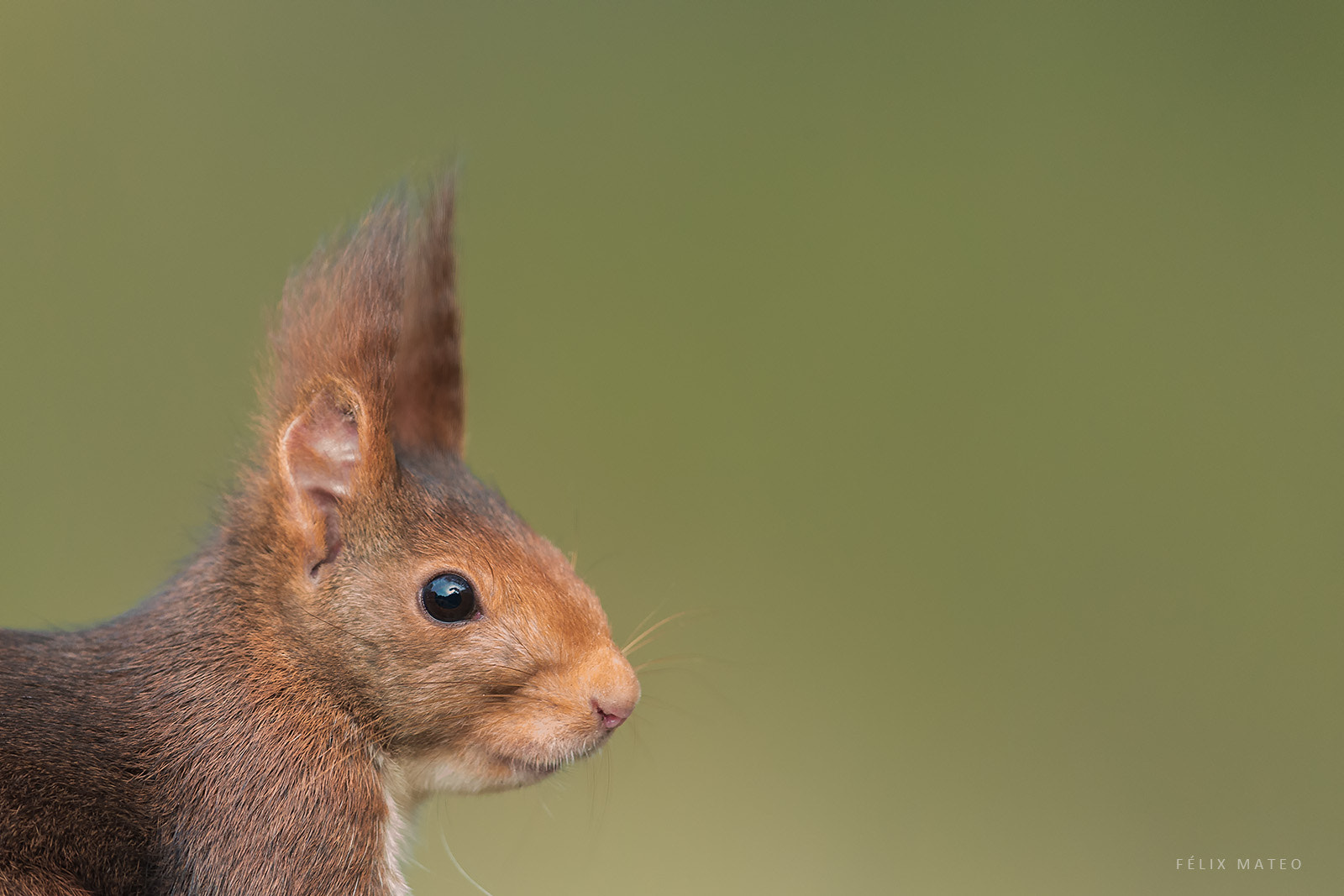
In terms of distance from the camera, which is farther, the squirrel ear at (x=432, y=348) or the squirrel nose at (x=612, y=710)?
the squirrel ear at (x=432, y=348)

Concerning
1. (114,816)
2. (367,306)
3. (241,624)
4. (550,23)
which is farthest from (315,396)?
(550,23)

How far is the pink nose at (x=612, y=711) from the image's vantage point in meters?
1.05

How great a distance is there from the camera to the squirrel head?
3.39 ft

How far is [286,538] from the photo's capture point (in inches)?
42.2

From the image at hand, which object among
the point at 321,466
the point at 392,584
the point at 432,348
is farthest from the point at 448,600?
the point at 432,348

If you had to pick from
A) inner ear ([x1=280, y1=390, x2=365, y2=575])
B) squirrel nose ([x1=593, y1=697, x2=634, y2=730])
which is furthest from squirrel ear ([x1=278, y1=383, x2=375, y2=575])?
squirrel nose ([x1=593, y1=697, x2=634, y2=730])

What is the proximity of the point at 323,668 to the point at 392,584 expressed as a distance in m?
0.09

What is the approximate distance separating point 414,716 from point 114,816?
0.24 meters

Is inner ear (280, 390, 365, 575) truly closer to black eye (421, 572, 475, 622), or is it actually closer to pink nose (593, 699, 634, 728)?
black eye (421, 572, 475, 622)

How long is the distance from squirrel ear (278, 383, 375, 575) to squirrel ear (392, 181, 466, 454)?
82 mm

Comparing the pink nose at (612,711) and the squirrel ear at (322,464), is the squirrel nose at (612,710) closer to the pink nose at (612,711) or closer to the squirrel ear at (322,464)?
the pink nose at (612,711)

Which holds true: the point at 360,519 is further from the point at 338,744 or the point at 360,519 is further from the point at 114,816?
the point at 114,816

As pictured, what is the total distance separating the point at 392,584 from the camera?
105 centimetres

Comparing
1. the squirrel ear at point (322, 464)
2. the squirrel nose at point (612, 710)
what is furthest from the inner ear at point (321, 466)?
the squirrel nose at point (612, 710)
